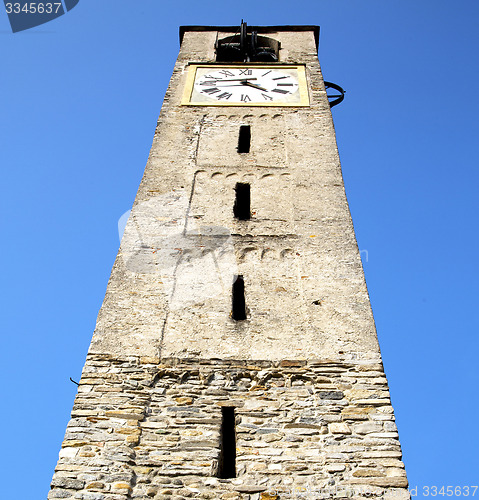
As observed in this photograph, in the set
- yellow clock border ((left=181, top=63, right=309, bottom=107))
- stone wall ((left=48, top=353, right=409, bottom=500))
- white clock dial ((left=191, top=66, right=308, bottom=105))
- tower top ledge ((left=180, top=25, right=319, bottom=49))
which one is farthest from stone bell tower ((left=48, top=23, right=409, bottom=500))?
tower top ledge ((left=180, top=25, right=319, bottom=49))

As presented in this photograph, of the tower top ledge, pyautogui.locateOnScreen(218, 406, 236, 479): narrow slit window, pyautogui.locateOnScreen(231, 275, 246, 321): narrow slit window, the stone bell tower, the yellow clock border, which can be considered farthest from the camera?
the tower top ledge

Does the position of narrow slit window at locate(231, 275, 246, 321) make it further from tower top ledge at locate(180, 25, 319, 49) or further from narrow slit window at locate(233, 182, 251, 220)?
tower top ledge at locate(180, 25, 319, 49)

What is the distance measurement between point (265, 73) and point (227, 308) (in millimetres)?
7050

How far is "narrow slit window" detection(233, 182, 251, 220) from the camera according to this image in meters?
8.64

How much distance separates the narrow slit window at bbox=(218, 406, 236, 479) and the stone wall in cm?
7

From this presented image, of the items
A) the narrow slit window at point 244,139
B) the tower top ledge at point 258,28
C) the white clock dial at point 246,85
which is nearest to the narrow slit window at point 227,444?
the narrow slit window at point 244,139

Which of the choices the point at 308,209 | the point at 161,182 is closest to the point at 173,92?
the point at 161,182

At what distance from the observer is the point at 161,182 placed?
8992mm

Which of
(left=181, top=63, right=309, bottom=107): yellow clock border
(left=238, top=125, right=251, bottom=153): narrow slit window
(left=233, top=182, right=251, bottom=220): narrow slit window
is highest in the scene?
(left=181, top=63, right=309, bottom=107): yellow clock border

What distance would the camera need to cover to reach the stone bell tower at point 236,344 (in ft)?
17.9

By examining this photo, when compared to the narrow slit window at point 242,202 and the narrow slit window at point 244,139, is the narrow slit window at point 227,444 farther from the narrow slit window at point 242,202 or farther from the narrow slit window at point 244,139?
the narrow slit window at point 244,139

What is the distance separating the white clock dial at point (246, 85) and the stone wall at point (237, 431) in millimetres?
6317

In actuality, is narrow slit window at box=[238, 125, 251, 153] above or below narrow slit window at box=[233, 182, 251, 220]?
above

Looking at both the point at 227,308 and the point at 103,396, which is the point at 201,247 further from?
the point at 103,396
